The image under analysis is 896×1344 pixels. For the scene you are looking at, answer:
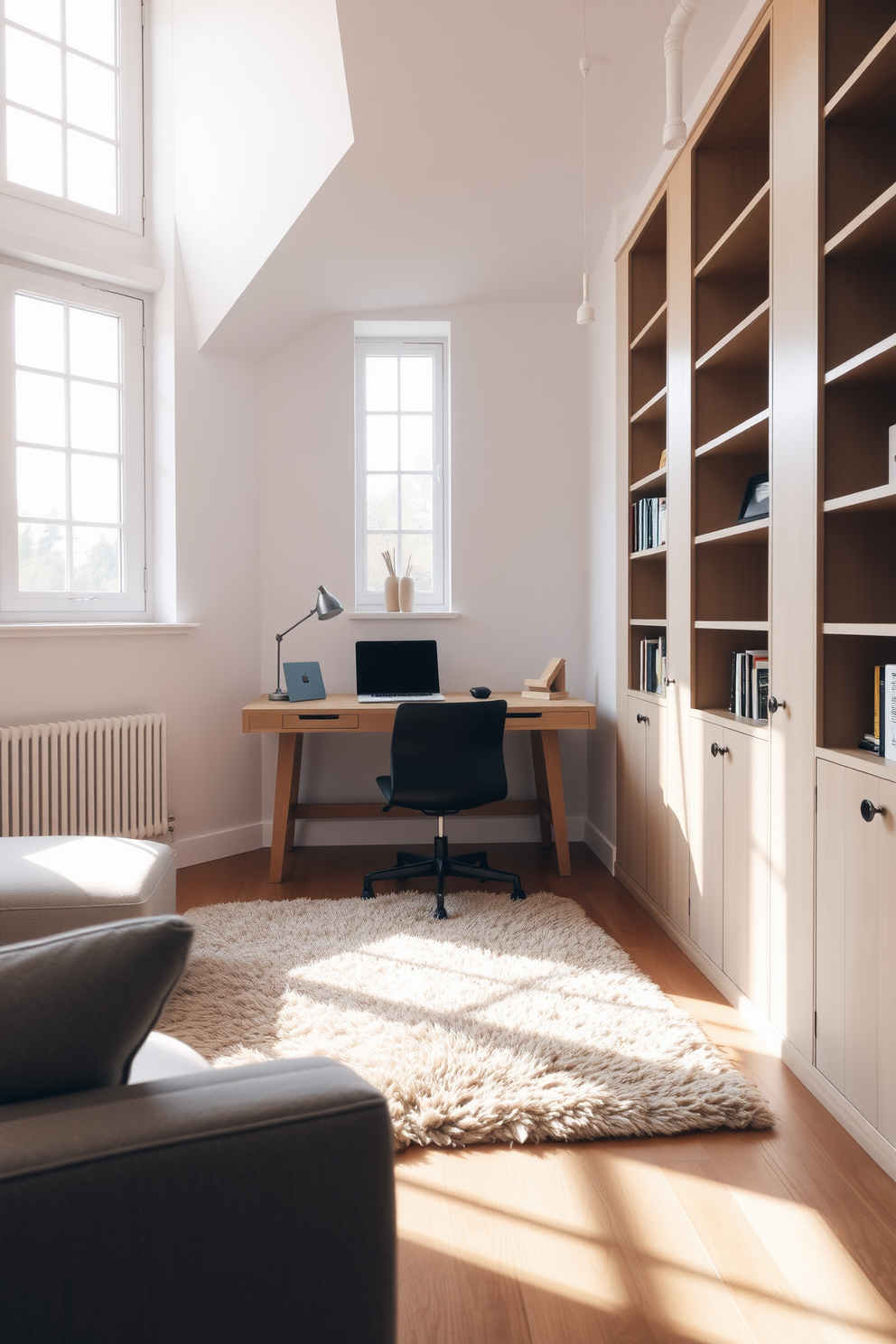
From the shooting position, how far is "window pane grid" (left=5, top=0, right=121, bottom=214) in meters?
3.34

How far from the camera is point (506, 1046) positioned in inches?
78.7

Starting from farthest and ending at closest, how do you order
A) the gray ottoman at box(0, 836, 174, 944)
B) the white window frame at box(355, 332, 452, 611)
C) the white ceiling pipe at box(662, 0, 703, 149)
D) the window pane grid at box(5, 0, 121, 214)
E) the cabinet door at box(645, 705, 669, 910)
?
the white window frame at box(355, 332, 452, 611) → the window pane grid at box(5, 0, 121, 214) → the cabinet door at box(645, 705, 669, 910) → the gray ottoman at box(0, 836, 174, 944) → the white ceiling pipe at box(662, 0, 703, 149)

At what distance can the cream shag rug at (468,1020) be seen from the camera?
175 cm

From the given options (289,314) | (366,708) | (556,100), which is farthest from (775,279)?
(289,314)

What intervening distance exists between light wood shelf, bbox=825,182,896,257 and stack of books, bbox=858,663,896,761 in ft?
2.80

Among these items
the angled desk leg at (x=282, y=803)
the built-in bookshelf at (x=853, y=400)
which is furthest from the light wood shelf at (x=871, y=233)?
the angled desk leg at (x=282, y=803)

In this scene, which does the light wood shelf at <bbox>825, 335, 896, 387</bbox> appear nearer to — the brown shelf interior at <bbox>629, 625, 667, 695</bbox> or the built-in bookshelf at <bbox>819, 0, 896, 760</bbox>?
the built-in bookshelf at <bbox>819, 0, 896, 760</bbox>

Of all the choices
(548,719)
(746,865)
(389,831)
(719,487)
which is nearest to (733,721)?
(746,865)

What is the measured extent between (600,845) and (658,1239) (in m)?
2.48

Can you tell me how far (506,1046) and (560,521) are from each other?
8.87 feet

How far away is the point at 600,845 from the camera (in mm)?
3885

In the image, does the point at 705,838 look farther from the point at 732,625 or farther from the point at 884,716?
the point at 884,716

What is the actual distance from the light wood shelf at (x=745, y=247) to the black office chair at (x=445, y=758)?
5.12 feet

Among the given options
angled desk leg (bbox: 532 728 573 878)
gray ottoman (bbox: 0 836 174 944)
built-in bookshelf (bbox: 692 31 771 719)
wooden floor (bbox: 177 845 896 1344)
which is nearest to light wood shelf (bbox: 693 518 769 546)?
built-in bookshelf (bbox: 692 31 771 719)
